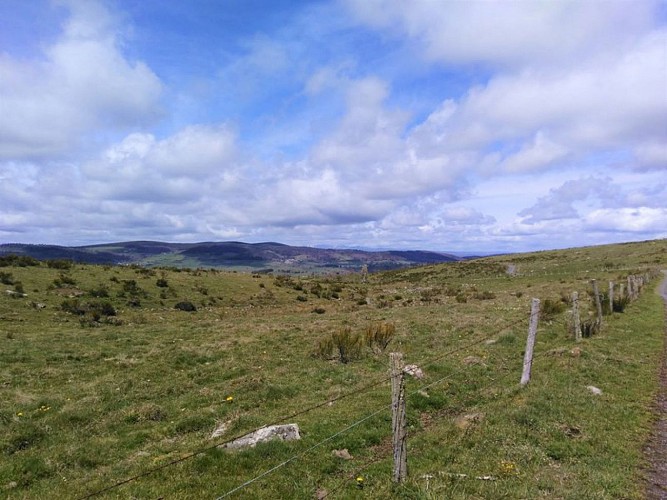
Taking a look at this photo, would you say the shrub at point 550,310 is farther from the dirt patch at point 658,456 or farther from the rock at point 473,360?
the dirt patch at point 658,456

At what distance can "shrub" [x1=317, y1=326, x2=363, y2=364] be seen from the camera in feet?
60.8

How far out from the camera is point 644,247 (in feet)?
314

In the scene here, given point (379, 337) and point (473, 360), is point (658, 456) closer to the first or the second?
point (473, 360)

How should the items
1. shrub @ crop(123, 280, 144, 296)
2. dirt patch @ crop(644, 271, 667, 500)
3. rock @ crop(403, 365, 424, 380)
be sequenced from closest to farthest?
1. dirt patch @ crop(644, 271, 667, 500)
2. rock @ crop(403, 365, 424, 380)
3. shrub @ crop(123, 280, 144, 296)

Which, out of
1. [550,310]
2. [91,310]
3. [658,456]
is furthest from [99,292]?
[658,456]

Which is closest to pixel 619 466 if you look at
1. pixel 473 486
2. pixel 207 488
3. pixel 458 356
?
pixel 473 486

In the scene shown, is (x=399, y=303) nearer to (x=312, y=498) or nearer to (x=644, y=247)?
(x=312, y=498)

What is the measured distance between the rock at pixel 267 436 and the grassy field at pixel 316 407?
0.89 feet

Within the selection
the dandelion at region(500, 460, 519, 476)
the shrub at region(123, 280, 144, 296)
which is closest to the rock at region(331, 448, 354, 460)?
the dandelion at region(500, 460, 519, 476)

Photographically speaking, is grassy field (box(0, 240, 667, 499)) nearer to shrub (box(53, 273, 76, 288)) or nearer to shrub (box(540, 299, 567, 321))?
shrub (box(540, 299, 567, 321))

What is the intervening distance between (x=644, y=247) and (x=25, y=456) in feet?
381

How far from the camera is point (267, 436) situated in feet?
32.1

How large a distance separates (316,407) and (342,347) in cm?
1028

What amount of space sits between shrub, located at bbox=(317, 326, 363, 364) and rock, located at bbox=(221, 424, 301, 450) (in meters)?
8.12
